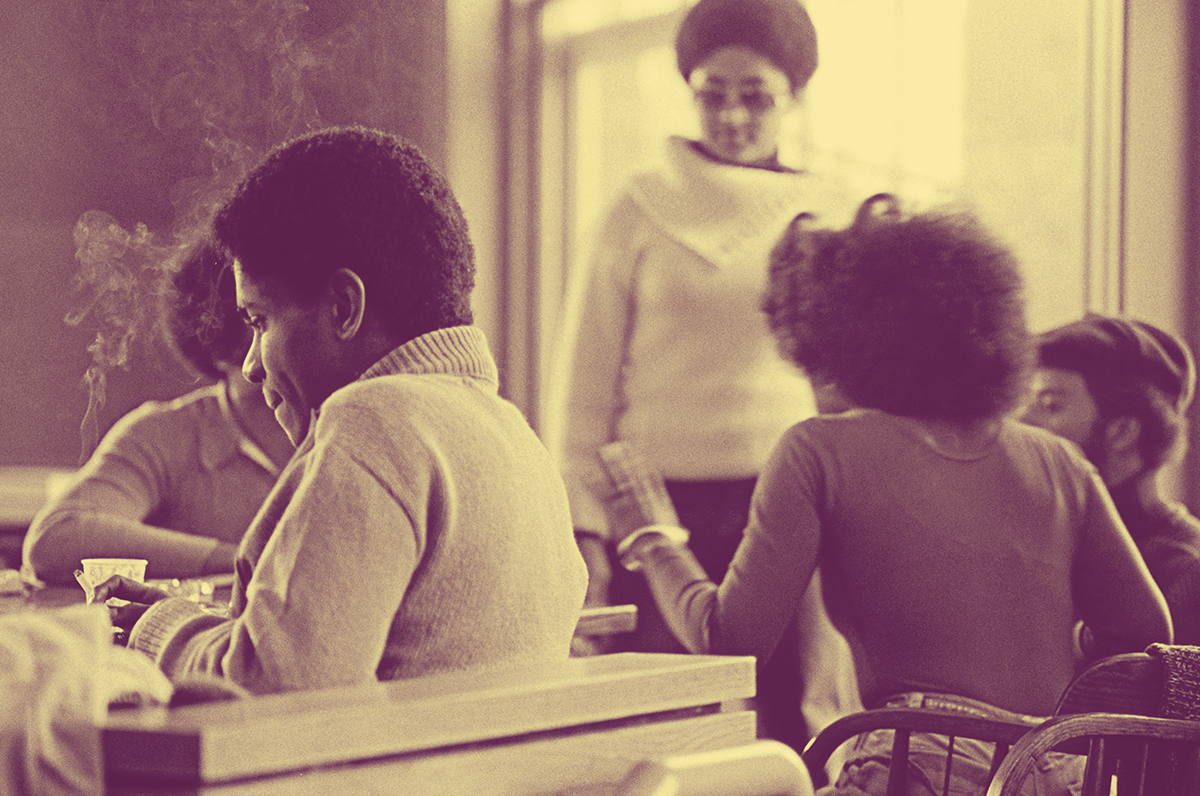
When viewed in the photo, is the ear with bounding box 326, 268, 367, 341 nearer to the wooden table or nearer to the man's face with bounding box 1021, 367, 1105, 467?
the wooden table

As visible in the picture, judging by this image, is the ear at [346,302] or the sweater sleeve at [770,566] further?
the sweater sleeve at [770,566]

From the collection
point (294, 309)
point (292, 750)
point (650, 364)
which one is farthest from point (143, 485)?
point (292, 750)

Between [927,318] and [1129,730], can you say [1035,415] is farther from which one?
[1129,730]

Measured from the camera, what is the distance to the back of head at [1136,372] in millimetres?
2193

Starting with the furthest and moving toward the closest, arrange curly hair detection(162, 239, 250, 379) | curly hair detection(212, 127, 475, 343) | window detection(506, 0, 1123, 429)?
window detection(506, 0, 1123, 429) < curly hair detection(162, 239, 250, 379) < curly hair detection(212, 127, 475, 343)

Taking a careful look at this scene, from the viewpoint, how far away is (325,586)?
2.99ft

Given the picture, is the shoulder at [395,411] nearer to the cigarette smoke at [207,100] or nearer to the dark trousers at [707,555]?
the cigarette smoke at [207,100]

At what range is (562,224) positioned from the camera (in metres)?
4.96

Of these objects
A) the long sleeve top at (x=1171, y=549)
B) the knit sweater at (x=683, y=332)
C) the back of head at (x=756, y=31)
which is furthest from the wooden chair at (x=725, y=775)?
the back of head at (x=756, y=31)

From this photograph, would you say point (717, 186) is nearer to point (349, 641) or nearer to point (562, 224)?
point (349, 641)

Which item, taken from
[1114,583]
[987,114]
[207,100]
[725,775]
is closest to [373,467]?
[725,775]

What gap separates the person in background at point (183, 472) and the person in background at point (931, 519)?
0.87 m

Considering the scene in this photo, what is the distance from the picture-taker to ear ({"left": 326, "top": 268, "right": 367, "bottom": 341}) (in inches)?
45.6

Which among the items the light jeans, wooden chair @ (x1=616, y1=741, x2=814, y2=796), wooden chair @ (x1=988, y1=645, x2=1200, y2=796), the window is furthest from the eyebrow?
wooden chair @ (x1=616, y1=741, x2=814, y2=796)
